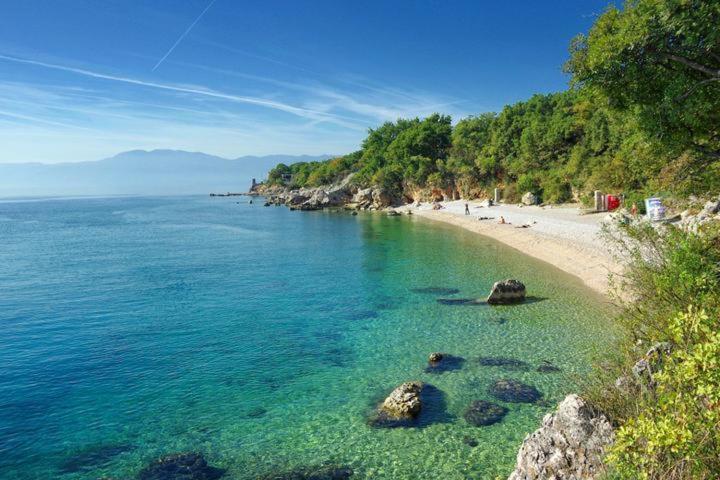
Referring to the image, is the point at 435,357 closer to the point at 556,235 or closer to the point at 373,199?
the point at 556,235

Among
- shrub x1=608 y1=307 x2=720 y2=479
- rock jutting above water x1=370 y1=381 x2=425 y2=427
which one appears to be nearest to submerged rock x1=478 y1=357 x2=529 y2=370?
rock jutting above water x1=370 y1=381 x2=425 y2=427

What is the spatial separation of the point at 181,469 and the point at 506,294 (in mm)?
19570

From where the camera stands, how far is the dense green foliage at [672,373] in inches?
197

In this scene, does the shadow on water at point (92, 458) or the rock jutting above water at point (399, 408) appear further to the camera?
the rock jutting above water at point (399, 408)

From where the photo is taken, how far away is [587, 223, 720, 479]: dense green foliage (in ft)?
16.4

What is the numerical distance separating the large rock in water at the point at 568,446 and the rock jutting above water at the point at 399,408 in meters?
5.34

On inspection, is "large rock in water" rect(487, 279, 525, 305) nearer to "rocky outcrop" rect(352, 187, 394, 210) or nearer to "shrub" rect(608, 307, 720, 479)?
"shrub" rect(608, 307, 720, 479)

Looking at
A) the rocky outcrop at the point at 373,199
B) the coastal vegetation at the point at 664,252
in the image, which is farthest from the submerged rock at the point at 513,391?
the rocky outcrop at the point at 373,199

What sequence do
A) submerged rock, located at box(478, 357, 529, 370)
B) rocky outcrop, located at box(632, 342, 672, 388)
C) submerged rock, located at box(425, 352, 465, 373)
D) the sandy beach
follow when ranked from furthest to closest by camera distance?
1. the sandy beach
2. submerged rock, located at box(425, 352, 465, 373)
3. submerged rock, located at box(478, 357, 529, 370)
4. rocky outcrop, located at box(632, 342, 672, 388)

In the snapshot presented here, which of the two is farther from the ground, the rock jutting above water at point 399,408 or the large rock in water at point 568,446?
the large rock in water at point 568,446

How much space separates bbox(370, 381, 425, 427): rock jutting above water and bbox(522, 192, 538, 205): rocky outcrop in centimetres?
5980

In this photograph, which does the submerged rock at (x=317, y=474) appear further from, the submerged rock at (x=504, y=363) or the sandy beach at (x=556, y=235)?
the sandy beach at (x=556, y=235)

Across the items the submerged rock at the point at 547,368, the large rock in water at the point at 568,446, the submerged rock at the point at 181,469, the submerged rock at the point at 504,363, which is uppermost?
the large rock in water at the point at 568,446

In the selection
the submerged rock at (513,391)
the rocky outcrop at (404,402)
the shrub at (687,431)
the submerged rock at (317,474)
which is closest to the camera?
the shrub at (687,431)
